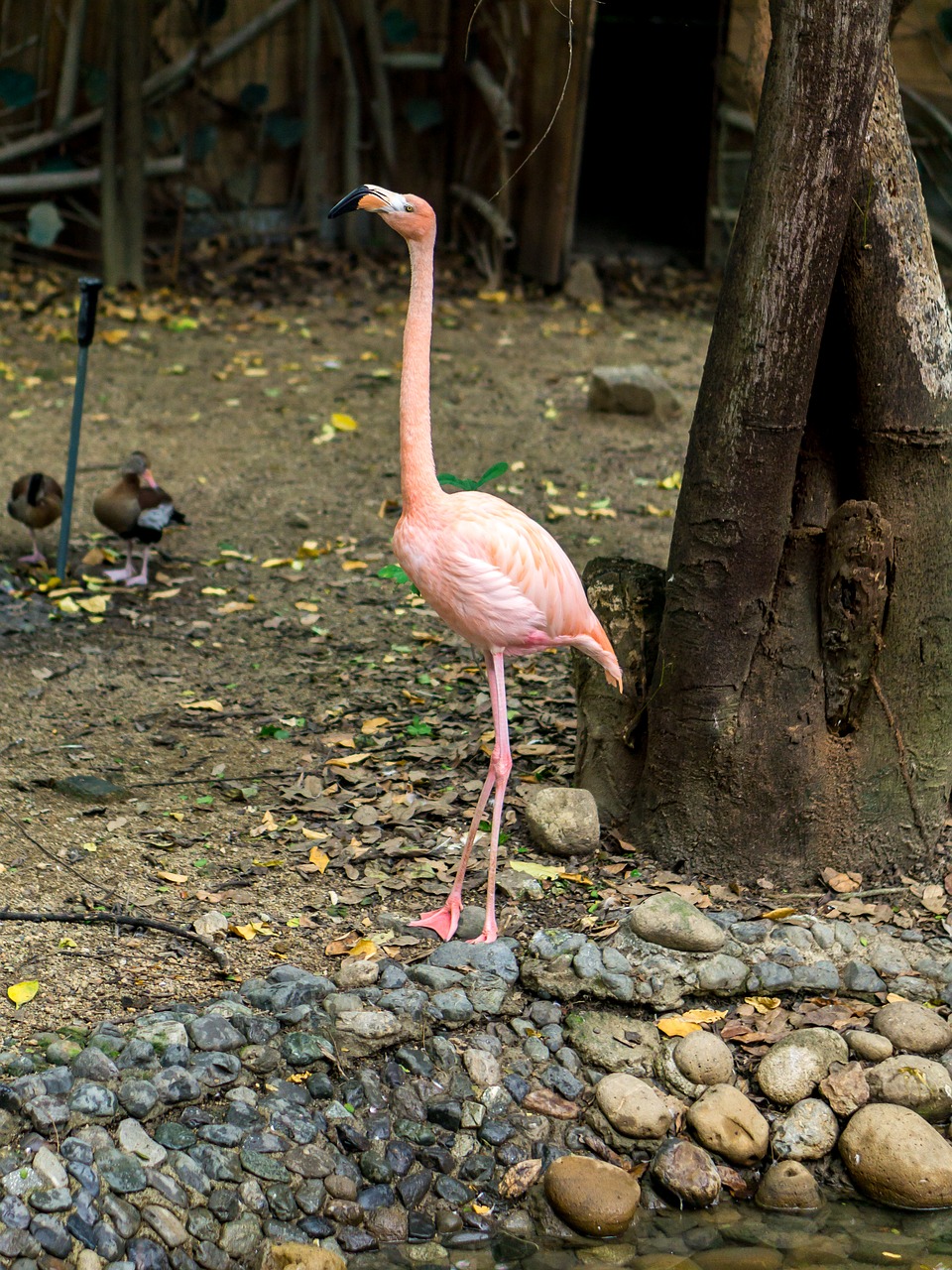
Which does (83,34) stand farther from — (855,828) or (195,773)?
(855,828)

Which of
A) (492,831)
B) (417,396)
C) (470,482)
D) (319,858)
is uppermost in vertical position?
(417,396)

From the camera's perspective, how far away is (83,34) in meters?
9.68

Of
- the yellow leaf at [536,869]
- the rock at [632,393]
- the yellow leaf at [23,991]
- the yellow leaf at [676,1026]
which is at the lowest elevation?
the yellow leaf at [676,1026]

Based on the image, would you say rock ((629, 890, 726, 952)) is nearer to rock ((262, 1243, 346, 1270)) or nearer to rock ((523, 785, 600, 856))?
rock ((523, 785, 600, 856))

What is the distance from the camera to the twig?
3.56 metres

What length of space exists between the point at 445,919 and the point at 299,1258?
108 cm

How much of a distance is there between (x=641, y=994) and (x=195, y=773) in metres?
1.75

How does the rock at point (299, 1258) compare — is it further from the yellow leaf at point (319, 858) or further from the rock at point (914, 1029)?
the rock at point (914, 1029)

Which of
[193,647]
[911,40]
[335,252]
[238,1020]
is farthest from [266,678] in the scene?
[911,40]

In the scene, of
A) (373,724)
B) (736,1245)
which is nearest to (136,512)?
(373,724)

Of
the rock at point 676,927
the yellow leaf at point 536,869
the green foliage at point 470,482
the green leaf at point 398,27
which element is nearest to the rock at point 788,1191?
the rock at point 676,927

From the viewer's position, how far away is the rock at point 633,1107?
3.26m

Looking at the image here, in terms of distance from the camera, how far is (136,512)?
583cm

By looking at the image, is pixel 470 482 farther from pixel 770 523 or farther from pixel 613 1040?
pixel 613 1040
